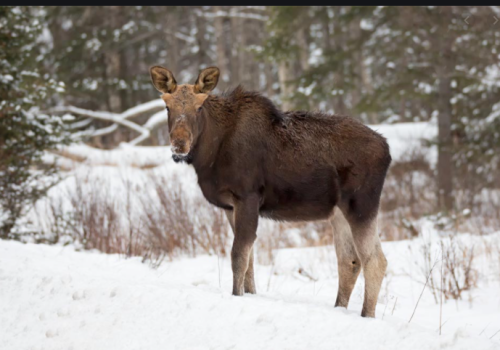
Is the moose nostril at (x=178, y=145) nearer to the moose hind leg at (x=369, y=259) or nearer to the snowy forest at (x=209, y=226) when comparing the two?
the snowy forest at (x=209, y=226)

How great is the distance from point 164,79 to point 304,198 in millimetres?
1913

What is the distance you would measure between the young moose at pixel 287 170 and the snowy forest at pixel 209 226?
0.45 m

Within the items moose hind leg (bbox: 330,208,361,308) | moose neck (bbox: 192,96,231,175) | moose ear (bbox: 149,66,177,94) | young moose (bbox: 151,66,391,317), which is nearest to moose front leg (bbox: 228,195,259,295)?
young moose (bbox: 151,66,391,317)

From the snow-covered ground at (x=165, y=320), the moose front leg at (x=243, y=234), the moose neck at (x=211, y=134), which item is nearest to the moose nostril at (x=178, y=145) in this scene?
the moose neck at (x=211, y=134)

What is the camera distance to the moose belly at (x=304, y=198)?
5.24 m

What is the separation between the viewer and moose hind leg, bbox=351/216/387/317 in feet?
17.0

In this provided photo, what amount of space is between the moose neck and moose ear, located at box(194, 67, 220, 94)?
0.21 metres

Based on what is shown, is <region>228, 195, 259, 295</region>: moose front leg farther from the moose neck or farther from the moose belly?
the moose neck

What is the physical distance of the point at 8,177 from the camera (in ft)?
31.7

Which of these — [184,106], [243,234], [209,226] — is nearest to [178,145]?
[184,106]

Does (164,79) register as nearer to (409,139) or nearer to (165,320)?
(165,320)

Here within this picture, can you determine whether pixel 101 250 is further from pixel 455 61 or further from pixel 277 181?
pixel 455 61
